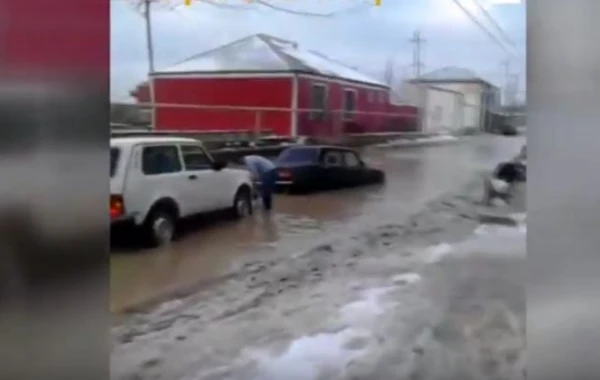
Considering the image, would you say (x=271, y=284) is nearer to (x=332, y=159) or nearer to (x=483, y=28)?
(x=332, y=159)

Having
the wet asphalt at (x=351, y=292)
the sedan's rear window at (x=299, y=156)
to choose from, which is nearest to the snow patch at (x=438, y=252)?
the wet asphalt at (x=351, y=292)

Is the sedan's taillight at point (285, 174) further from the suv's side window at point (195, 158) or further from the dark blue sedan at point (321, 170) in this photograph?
the suv's side window at point (195, 158)

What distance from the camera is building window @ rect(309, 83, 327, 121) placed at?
1366 mm

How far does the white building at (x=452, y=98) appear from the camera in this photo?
4.34 ft

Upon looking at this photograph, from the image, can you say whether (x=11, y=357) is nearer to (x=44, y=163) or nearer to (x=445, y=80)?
(x=44, y=163)

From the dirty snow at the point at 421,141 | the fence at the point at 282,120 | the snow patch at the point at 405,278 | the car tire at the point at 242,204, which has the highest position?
the fence at the point at 282,120

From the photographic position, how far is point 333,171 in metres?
1.38

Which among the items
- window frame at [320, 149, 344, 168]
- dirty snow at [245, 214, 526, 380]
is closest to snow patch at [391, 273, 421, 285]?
dirty snow at [245, 214, 526, 380]

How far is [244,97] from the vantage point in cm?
137

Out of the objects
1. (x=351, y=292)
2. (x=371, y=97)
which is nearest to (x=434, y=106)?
(x=371, y=97)

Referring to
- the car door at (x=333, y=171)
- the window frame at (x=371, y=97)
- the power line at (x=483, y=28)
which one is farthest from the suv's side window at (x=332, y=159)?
the power line at (x=483, y=28)

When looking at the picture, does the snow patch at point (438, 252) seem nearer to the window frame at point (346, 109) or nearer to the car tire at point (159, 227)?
the window frame at point (346, 109)

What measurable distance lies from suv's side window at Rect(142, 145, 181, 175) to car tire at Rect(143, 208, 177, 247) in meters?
0.07

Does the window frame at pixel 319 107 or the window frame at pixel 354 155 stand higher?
the window frame at pixel 319 107
